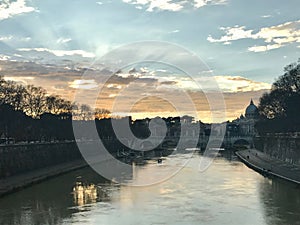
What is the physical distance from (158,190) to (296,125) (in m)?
26.4

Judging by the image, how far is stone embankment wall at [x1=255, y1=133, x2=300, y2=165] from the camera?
5182 cm

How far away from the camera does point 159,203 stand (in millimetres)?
30281

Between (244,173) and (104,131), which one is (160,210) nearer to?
(244,173)

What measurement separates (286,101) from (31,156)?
28982 millimetres

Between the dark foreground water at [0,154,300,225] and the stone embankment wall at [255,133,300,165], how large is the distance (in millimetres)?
9567

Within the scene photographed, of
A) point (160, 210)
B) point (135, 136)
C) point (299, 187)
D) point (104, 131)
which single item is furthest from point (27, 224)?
point (135, 136)

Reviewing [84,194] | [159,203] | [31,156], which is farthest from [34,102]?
[159,203]

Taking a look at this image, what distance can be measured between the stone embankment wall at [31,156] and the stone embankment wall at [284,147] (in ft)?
87.7

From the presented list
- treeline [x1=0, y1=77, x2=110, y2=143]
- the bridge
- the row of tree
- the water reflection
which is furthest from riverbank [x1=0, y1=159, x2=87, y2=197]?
the bridge

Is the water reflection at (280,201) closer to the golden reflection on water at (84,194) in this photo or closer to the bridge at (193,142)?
the golden reflection on water at (84,194)

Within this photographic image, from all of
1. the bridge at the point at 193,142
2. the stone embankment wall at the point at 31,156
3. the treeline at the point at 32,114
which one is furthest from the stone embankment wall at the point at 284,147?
the bridge at the point at 193,142

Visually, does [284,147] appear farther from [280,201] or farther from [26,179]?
[26,179]

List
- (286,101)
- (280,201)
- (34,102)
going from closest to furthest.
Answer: (280,201) < (286,101) < (34,102)

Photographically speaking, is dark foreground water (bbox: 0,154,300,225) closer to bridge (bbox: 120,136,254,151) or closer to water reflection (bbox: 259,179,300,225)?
water reflection (bbox: 259,179,300,225)
